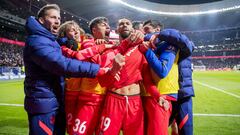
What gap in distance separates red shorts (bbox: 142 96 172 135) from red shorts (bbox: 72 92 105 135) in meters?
0.65

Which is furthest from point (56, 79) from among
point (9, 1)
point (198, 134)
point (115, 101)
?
point (9, 1)

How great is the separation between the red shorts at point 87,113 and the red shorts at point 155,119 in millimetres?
645

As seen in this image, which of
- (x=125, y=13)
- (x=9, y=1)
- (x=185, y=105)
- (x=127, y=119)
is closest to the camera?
(x=127, y=119)

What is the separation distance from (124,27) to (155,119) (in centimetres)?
128

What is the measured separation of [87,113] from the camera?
3377 millimetres

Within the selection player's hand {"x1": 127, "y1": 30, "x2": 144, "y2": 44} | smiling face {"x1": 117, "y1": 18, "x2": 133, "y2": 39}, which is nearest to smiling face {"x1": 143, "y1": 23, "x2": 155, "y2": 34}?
smiling face {"x1": 117, "y1": 18, "x2": 133, "y2": 39}

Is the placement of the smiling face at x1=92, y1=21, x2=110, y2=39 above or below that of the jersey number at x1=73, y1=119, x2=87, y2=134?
above

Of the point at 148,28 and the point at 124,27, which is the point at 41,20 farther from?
the point at 148,28

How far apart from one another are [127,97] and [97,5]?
45078 millimetres

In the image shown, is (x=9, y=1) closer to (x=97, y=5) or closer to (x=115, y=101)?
(x=97, y=5)

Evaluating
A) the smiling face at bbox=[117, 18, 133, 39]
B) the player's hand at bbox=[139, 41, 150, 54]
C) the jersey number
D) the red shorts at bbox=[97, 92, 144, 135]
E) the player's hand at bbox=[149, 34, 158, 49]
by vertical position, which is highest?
the smiling face at bbox=[117, 18, 133, 39]

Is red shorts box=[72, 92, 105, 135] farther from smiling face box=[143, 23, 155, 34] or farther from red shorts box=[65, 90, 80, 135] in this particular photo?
smiling face box=[143, 23, 155, 34]

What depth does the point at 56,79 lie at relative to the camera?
3.12 meters

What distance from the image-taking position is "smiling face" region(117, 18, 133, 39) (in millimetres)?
3527
